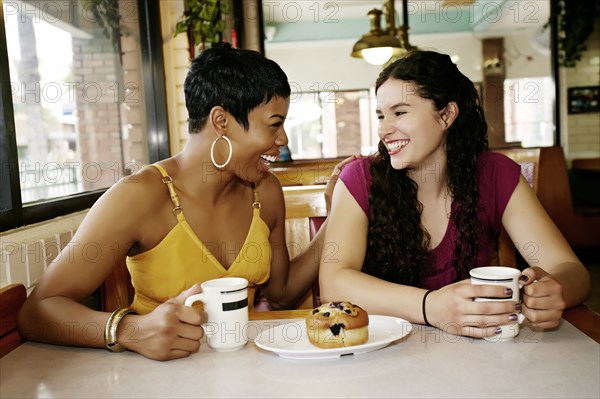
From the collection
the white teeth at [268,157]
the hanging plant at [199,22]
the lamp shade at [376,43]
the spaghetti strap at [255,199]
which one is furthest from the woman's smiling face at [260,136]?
the lamp shade at [376,43]

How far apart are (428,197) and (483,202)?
153 mm

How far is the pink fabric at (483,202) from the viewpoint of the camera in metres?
1.61

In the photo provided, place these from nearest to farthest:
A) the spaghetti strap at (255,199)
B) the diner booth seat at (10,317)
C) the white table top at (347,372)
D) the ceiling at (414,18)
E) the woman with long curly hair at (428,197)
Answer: the white table top at (347,372) < the diner booth seat at (10,317) < the woman with long curly hair at (428,197) < the spaghetti strap at (255,199) < the ceiling at (414,18)

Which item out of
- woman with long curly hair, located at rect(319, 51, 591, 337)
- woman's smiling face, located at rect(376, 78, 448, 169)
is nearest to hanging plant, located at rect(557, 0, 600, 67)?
woman with long curly hair, located at rect(319, 51, 591, 337)

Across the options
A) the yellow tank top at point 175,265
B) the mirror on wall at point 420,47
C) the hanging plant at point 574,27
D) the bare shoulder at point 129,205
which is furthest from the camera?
the mirror on wall at point 420,47

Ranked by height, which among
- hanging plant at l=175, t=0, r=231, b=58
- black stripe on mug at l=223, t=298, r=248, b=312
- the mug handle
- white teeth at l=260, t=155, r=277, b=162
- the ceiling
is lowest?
black stripe on mug at l=223, t=298, r=248, b=312

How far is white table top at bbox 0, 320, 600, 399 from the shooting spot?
0.87m

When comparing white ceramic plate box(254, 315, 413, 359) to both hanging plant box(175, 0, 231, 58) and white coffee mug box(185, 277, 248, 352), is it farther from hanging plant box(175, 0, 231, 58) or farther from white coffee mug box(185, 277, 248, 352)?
hanging plant box(175, 0, 231, 58)

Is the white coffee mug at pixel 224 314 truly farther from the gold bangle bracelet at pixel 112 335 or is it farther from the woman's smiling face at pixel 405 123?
the woman's smiling face at pixel 405 123

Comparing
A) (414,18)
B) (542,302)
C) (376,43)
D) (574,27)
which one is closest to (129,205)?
(542,302)

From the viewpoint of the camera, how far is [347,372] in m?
0.94

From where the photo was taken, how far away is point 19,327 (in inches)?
46.3

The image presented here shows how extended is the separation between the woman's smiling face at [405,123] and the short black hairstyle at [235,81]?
0.30m

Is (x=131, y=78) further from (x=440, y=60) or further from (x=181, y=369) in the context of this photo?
(x=181, y=369)
